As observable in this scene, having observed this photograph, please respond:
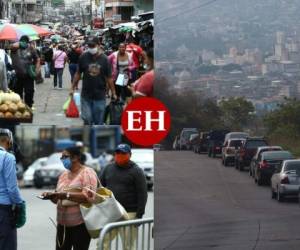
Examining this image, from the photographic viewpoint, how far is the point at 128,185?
244 inches

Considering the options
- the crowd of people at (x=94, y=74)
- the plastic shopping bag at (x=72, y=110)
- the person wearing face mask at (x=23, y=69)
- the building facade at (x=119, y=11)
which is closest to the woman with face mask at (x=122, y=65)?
the crowd of people at (x=94, y=74)

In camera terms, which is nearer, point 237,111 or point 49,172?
point 237,111

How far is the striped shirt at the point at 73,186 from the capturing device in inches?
230

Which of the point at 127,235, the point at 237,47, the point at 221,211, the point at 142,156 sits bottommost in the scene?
the point at 127,235

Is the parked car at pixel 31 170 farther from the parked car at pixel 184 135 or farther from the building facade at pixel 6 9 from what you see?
the building facade at pixel 6 9

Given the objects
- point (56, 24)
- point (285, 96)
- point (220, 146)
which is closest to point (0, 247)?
point (220, 146)

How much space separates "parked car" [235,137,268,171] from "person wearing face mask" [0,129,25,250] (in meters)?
1.68

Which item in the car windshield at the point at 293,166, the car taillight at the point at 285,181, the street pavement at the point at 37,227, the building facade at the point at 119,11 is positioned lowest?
the street pavement at the point at 37,227

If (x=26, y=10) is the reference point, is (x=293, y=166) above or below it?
below

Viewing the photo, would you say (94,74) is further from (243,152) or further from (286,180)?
(286,180)

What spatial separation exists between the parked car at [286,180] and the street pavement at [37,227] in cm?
329

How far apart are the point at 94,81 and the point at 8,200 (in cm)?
405

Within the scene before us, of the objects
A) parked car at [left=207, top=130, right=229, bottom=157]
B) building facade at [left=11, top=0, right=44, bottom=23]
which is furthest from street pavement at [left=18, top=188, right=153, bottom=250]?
building facade at [left=11, top=0, right=44, bottom=23]

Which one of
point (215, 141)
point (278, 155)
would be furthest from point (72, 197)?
point (278, 155)
